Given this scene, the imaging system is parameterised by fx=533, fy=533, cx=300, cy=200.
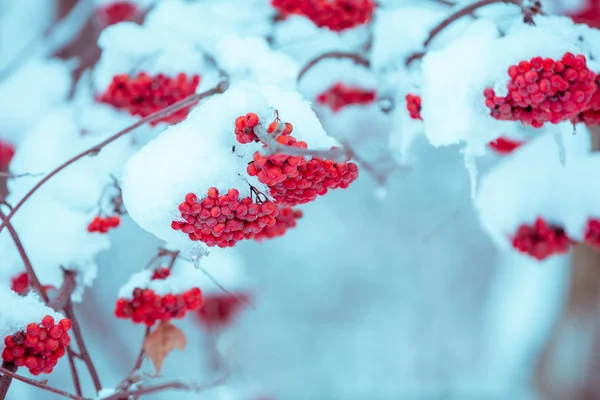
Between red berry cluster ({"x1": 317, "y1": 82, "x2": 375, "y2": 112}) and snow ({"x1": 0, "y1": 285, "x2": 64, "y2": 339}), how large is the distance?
0.97 meters

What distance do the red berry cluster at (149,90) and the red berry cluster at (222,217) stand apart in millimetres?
512

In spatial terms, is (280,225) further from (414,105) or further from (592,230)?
(592,230)

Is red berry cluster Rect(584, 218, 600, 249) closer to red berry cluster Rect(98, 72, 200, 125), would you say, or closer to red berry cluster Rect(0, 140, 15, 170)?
red berry cluster Rect(98, 72, 200, 125)

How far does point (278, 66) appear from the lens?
1.17 meters

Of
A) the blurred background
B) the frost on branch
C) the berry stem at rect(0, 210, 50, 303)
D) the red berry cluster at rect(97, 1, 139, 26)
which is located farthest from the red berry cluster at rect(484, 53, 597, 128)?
the blurred background

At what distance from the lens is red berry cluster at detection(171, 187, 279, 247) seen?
78 centimetres

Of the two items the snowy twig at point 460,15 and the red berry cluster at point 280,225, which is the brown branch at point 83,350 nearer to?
the red berry cluster at point 280,225

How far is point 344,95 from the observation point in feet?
5.17

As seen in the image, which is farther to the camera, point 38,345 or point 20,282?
point 20,282

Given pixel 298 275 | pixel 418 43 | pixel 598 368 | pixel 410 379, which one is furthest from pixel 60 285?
pixel 410 379

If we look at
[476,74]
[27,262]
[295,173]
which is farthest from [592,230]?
[27,262]

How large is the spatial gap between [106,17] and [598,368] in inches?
118

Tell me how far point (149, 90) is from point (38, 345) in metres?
0.63

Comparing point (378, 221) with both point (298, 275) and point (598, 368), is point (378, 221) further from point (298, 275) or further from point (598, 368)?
point (598, 368)
